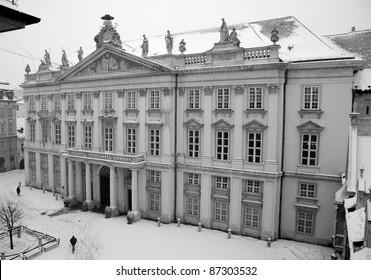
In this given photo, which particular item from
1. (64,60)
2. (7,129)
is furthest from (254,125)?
(7,129)

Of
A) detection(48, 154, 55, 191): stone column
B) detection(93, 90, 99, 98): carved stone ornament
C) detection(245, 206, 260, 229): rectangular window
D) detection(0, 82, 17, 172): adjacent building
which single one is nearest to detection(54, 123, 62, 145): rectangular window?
detection(48, 154, 55, 191): stone column

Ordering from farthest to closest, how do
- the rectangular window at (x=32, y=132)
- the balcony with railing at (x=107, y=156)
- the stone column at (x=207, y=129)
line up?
1. the rectangular window at (x=32, y=132)
2. the balcony with railing at (x=107, y=156)
3. the stone column at (x=207, y=129)

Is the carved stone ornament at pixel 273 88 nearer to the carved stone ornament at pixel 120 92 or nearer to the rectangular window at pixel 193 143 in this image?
the rectangular window at pixel 193 143

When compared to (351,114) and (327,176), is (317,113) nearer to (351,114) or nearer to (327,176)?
(351,114)

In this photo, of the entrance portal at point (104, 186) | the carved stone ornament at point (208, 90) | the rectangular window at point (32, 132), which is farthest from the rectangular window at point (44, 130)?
the carved stone ornament at point (208, 90)

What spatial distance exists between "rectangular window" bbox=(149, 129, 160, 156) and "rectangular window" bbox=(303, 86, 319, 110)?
13.2 meters

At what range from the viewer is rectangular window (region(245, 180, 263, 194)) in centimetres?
2496

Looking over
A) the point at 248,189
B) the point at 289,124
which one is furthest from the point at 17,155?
the point at 289,124

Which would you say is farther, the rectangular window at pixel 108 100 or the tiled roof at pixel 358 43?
the rectangular window at pixel 108 100

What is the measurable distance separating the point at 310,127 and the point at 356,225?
37.9 feet

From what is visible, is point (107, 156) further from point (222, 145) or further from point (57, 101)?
point (57, 101)

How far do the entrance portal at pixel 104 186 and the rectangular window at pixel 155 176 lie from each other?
5710mm

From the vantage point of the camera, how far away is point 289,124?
24.1 meters

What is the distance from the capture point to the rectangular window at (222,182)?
26.3 m
